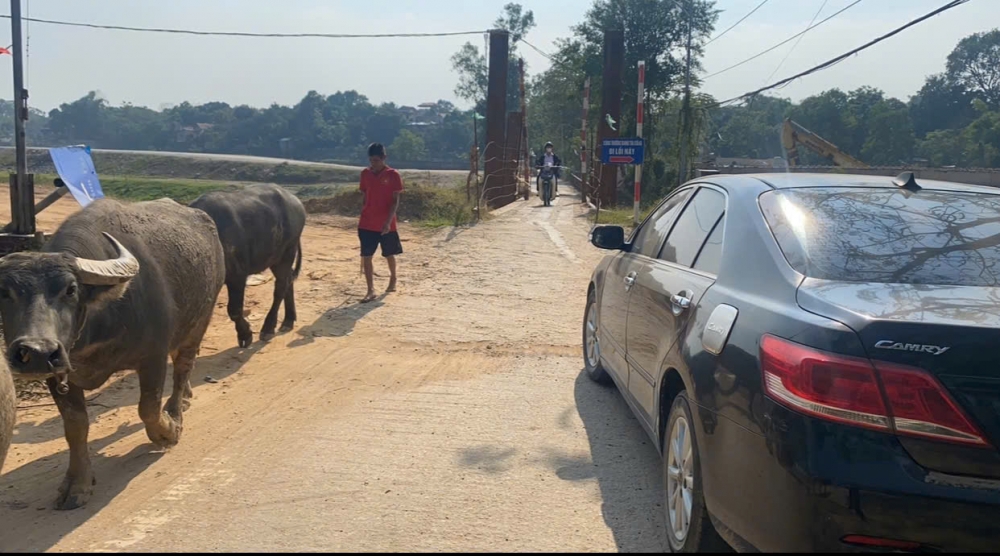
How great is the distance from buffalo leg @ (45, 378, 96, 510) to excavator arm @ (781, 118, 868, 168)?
26887 millimetres

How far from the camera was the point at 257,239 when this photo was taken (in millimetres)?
8719

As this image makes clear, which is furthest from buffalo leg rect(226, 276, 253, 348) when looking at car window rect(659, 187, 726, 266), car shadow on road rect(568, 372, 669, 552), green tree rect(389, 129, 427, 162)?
green tree rect(389, 129, 427, 162)

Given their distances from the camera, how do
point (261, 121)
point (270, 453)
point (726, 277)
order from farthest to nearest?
point (261, 121) < point (270, 453) < point (726, 277)

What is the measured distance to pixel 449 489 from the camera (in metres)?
4.33

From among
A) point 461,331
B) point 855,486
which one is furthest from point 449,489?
point 461,331

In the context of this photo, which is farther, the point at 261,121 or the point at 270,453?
the point at 261,121

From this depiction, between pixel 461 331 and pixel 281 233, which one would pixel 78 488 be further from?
pixel 281 233

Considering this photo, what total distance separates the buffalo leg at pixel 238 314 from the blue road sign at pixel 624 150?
9.83m

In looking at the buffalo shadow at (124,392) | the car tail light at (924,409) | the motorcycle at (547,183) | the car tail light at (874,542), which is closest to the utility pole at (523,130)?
the motorcycle at (547,183)

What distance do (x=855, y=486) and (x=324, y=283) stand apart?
9748 millimetres

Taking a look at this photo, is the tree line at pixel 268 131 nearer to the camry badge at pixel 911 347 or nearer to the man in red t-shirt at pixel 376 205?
the man in red t-shirt at pixel 376 205

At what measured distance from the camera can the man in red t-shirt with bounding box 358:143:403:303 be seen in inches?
394

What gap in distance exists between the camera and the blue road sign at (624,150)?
52.8 ft

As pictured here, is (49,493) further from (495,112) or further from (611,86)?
(611,86)
